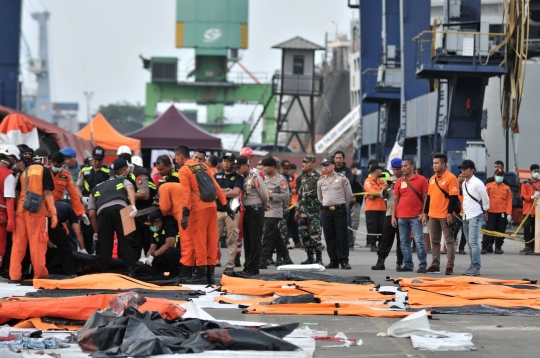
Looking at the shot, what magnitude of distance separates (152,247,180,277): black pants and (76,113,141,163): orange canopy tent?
57.0ft

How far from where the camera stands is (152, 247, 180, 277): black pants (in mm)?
14516

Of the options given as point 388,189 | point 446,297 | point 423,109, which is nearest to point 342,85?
point 423,109

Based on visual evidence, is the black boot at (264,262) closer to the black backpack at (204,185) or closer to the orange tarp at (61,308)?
the black backpack at (204,185)

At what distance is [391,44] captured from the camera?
3944cm

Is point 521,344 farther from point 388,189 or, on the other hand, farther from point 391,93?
point 391,93

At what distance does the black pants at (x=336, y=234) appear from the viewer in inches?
647

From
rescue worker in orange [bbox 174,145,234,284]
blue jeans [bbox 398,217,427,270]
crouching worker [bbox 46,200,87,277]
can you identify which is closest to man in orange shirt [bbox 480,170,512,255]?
blue jeans [bbox 398,217,427,270]

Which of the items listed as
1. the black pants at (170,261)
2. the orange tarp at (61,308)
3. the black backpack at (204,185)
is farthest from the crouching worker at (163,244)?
the orange tarp at (61,308)

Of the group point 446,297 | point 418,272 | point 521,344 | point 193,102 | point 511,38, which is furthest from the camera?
point 193,102

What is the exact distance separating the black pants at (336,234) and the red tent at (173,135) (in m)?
18.4

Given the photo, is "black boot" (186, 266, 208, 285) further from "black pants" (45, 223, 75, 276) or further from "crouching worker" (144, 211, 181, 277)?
"black pants" (45, 223, 75, 276)

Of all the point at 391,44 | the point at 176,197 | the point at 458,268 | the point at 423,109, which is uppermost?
the point at 391,44

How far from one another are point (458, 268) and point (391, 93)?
2381 cm

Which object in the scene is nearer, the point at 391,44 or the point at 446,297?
the point at 446,297
